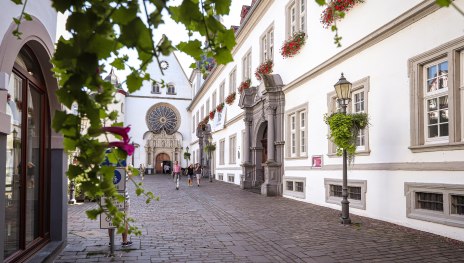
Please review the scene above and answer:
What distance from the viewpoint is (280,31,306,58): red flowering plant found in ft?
48.6

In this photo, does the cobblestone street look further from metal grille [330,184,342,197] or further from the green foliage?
the green foliage

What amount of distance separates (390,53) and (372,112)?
1.46m

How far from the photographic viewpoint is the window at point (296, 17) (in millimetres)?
15253

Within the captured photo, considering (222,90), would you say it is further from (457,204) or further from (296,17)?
(457,204)

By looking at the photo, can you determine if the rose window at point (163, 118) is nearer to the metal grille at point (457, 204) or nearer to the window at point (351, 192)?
the window at point (351, 192)

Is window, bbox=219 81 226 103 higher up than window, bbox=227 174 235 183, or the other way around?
window, bbox=219 81 226 103

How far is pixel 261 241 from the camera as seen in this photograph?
303 inches

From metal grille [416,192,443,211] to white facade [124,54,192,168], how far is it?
42803 millimetres

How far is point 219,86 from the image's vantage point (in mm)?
31625

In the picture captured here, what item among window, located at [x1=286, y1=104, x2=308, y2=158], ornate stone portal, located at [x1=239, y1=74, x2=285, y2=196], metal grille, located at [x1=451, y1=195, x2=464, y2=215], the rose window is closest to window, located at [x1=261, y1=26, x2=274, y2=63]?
ornate stone portal, located at [x1=239, y1=74, x2=285, y2=196]

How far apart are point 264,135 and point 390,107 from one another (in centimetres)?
1151

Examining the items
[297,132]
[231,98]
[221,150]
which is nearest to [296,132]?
[297,132]

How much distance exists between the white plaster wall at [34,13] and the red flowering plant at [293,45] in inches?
374

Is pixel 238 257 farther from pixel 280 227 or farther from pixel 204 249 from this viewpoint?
pixel 280 227
